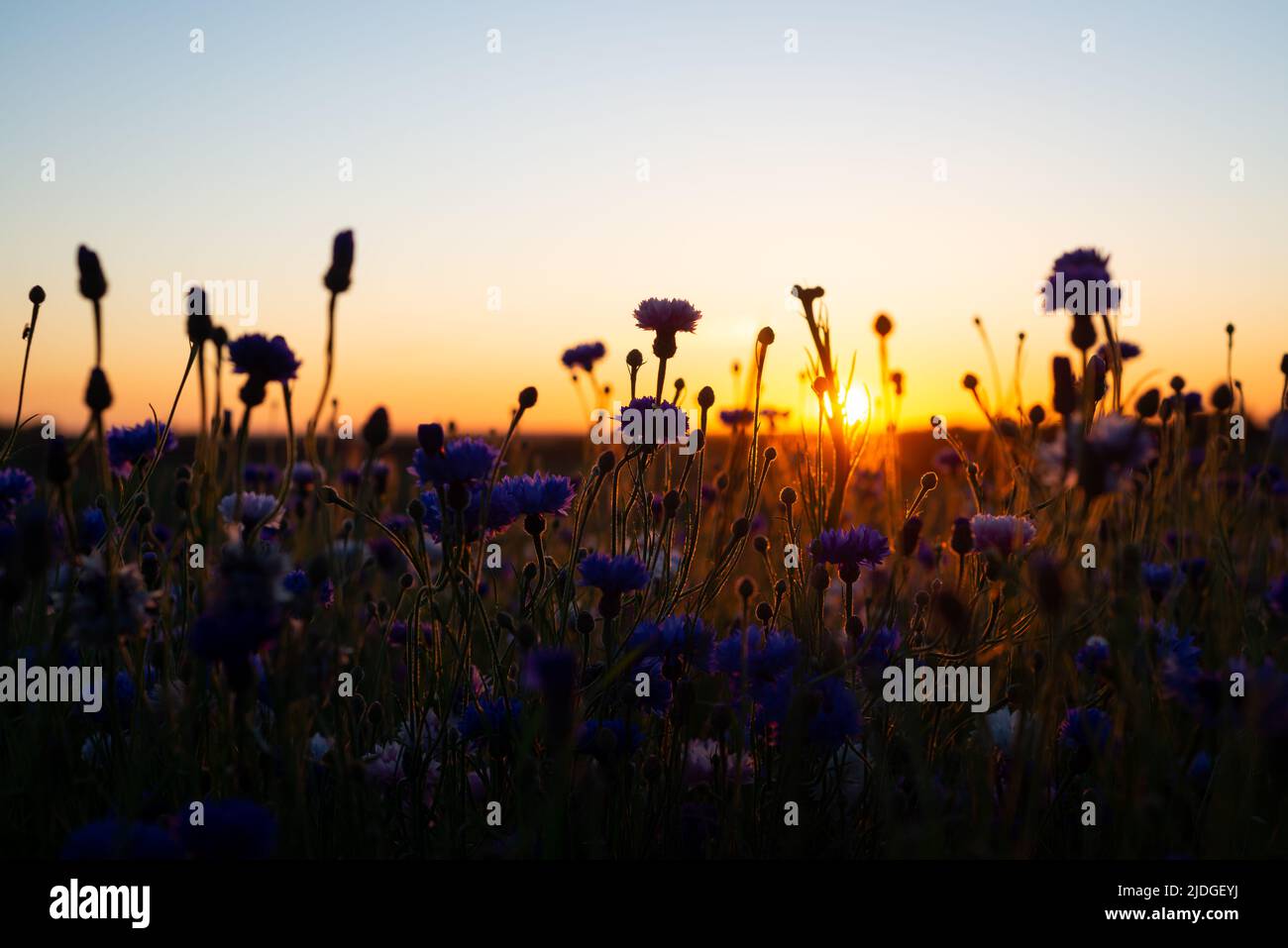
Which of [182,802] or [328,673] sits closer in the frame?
[328,673]

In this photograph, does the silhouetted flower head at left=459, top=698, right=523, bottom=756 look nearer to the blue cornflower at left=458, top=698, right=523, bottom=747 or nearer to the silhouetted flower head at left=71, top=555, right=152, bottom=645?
the blue cornflower at left=458, top=698, right=523, bottom=747

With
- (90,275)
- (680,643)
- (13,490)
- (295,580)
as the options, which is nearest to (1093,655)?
(680,643)

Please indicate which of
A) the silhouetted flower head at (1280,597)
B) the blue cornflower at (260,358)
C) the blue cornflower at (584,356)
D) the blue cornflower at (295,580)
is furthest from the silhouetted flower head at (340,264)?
the blue cornflower at (584,356)

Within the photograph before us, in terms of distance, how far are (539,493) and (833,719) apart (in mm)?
727

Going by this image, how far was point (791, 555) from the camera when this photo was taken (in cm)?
188

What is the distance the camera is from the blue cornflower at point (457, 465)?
1702mm

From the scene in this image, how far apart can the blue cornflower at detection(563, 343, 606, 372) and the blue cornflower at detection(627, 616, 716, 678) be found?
6.20ft

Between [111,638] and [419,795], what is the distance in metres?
0.50

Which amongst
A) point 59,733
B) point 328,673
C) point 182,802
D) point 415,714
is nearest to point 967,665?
point 415,714

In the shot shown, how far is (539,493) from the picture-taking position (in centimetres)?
189

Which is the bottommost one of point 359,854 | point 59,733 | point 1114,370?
point 359,854

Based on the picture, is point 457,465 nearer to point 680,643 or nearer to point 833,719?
point 680,643

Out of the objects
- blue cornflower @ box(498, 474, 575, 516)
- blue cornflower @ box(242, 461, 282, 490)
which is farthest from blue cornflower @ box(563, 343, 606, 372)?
blue cornflower @ box(498, 474, 575, 516)
